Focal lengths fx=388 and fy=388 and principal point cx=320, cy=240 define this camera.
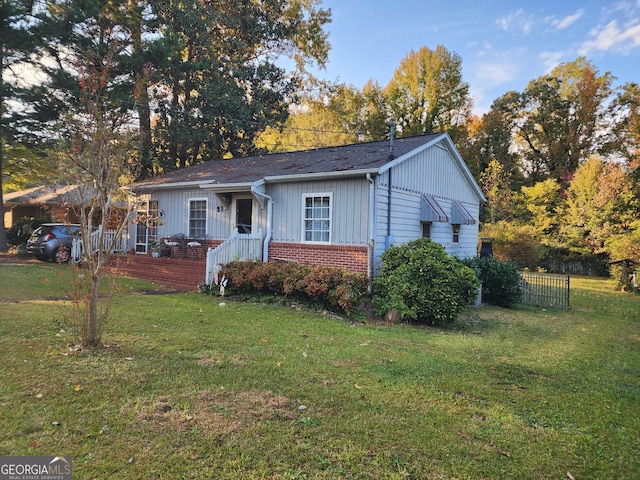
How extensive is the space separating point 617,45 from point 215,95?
19.1 m

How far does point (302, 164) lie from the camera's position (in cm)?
1248

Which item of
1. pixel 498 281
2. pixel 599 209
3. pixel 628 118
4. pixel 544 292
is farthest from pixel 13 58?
pixel 628 118

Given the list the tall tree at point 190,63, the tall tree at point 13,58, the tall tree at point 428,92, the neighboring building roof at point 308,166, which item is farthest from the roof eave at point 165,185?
the tall tree at point 428,92

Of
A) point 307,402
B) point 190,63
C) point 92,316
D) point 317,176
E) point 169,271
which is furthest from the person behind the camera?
point 190,63

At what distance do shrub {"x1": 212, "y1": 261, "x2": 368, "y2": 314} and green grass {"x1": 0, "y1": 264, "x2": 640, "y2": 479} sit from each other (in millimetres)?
1528

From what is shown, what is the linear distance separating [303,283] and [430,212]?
202 inches

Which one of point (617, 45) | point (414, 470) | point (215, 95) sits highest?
point (617, 45)

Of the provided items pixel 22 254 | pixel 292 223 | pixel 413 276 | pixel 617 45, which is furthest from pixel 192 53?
pixel 617 45

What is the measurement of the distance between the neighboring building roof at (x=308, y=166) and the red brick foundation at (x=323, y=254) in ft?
6.29

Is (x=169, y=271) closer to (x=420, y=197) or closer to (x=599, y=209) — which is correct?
(x=420, y=197)

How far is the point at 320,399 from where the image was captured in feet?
12.6

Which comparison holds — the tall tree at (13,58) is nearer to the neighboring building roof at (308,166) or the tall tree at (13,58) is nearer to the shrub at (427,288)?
the neighboring building roof at (308,166)

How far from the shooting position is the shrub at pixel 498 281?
11547 mm

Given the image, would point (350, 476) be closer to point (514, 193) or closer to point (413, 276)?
point (413, 276)
